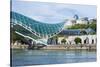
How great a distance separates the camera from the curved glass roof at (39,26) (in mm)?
2334

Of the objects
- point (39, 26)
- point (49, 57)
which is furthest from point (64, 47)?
point (39, 26)

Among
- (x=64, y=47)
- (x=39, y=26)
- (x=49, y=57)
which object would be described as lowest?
(x=49, y=57)

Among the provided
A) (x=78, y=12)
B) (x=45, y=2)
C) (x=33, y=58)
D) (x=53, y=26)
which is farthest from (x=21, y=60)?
(x=78, y=12)

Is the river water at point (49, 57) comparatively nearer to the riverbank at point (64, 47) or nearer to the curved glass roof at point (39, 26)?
the riverbank at point (64, 47)

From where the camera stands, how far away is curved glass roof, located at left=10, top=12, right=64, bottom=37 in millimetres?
2334

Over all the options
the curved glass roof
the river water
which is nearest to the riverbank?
the river water

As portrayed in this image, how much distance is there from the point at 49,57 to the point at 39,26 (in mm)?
348

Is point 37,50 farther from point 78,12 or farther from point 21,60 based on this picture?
point 78,12

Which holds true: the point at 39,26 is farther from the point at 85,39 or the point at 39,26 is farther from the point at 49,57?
the point at 85,39

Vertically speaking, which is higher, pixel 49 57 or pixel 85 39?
pixel 85 39

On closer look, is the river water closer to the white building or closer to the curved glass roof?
the white building

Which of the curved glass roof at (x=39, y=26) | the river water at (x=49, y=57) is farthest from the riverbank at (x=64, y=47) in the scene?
the curved glass roof at (x=39, y=26)

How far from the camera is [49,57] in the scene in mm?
2451

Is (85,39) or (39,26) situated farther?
(85,39)
